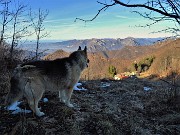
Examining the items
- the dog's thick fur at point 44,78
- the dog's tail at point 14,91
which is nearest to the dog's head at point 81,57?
the dog's thick fur at point 44,78

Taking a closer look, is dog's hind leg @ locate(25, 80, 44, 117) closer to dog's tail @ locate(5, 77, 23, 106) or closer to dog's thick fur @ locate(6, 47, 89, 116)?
dog's thick fur @ locate(6, 47, 89, 116)

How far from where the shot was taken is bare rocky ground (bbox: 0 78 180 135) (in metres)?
5.89

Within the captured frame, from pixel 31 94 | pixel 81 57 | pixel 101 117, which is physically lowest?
pixel 101 117

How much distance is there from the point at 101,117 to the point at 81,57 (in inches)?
82.2

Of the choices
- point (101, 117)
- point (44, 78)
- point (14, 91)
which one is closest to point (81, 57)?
point (44, 78)

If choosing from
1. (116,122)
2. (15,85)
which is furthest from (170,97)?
(15,85)

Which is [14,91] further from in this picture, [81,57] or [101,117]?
[81,57]

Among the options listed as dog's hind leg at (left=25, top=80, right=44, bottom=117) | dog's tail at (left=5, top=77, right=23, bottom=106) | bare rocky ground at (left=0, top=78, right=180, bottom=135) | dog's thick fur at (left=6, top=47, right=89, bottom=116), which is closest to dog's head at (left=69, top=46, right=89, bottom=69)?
dog's thick fur at (left=6, top=47, right=89, bottom=116)

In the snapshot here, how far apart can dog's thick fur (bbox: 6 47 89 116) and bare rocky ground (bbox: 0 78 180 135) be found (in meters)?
0.38

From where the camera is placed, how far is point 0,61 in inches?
358

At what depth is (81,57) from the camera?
26.9 ft

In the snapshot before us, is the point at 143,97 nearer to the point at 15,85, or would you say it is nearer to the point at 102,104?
the point at 102,104

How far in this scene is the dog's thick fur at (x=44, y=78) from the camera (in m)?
6.08

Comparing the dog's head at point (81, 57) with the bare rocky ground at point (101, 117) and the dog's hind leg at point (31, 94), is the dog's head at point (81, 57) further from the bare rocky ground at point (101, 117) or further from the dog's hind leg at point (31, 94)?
the dog's hind leg at point (31, 94)
